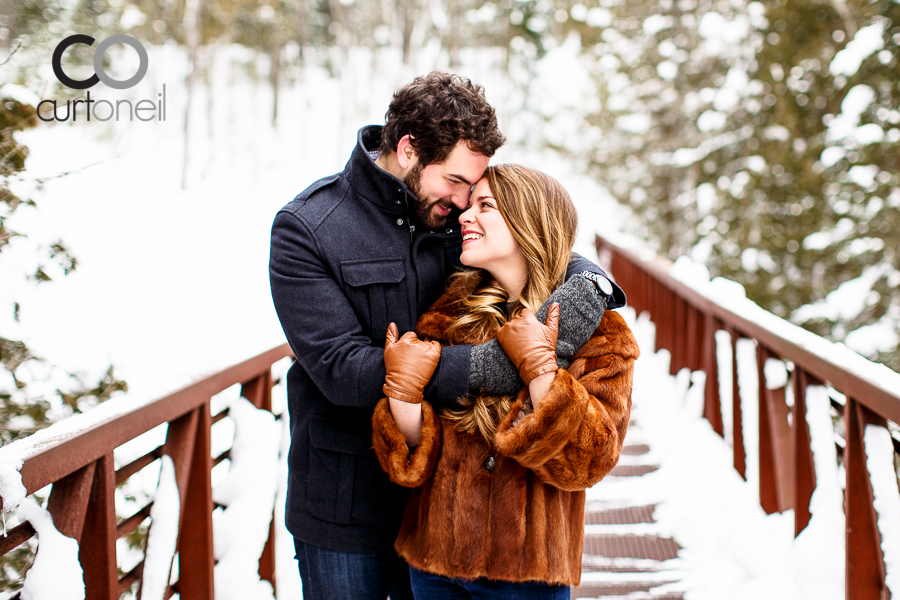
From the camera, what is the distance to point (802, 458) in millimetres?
2594

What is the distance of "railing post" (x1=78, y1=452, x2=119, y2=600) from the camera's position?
1.61 meters

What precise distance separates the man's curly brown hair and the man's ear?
1cm

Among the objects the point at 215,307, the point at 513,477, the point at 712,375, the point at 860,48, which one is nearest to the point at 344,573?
the point at 513,477

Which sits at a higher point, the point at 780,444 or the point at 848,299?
the point at 848,299

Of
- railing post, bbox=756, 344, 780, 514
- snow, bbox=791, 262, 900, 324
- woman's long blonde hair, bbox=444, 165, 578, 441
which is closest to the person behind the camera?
woman's long blonde hair, bbox=444, 165, 578, 441

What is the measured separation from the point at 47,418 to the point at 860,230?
8.09 metres

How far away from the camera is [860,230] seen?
24.6 feet

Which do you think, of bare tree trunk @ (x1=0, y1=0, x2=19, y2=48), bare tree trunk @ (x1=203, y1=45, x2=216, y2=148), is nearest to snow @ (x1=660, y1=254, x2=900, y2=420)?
bare tree trunk @ (x1=0, y1=0, x2=19, y2=48)

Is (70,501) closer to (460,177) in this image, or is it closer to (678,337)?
(460,177)

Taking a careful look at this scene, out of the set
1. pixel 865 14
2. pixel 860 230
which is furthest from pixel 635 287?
pixel 865 14

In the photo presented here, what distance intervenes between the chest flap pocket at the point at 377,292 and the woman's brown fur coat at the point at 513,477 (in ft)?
0.84

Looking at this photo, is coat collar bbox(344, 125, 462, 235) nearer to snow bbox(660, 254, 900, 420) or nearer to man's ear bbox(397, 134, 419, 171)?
man's ear bbox(397, 134, 419, 171)

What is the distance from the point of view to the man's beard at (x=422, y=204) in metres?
1.77

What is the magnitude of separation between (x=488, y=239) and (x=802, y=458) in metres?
1.78
